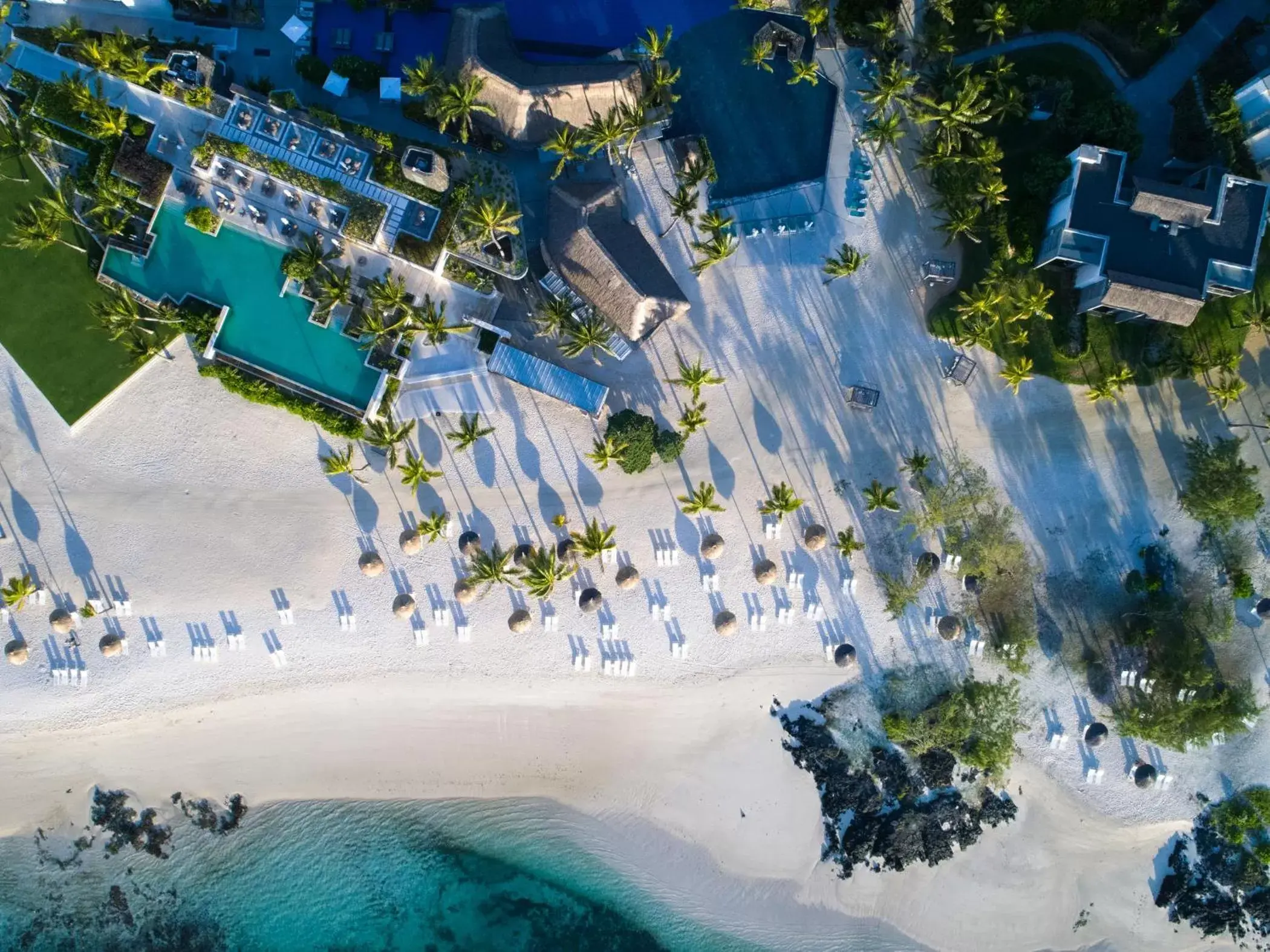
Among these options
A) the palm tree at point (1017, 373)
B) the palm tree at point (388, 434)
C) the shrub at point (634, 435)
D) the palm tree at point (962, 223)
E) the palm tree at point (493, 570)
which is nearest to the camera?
the palm tree at point (962, 223)

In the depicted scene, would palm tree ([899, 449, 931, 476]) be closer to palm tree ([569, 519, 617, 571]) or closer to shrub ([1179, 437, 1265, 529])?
shrub ([1179, 437, 1265, 529])

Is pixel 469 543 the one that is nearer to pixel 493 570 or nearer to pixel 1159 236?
pixel 493 570

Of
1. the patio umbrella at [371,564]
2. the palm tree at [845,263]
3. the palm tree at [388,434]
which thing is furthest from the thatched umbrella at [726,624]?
the palm tree at [388,434]

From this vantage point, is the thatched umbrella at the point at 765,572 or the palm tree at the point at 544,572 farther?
the thatched umbrella at the point at 765,572

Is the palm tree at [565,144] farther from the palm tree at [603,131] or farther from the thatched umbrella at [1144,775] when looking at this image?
the thatched umbrella at [1144,775]

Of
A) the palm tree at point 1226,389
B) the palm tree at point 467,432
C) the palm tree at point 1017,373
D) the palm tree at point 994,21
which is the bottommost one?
the palm tree at point 467,432
